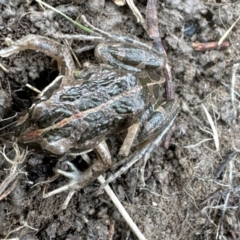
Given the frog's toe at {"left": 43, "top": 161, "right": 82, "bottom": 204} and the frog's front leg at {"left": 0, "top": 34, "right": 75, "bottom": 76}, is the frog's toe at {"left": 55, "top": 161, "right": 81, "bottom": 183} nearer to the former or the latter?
the frog's toe at {"left": 43, "top": 161, "right": 82, "bottom": 204}

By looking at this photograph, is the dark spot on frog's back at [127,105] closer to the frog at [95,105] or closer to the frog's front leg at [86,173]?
Answer: the frog at [95,105]

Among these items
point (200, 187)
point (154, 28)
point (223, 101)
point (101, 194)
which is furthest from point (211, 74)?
point (101, 194)

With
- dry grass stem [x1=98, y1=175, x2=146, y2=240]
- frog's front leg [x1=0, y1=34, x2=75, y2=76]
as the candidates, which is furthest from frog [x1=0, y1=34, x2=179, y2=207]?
dry grass stem [x1=98, y1=175, x2=146, y2=240]

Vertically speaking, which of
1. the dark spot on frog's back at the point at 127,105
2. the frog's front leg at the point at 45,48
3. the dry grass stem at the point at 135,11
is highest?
the frog's front leg at the point at 45,48

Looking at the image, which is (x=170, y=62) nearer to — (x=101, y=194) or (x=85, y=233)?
(x=101, y=194)

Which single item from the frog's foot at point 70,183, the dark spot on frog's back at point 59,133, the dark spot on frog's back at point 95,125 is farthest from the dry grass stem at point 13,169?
the dark spot on frog's back at point 95,125

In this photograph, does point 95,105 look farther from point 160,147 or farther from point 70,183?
point 160,147

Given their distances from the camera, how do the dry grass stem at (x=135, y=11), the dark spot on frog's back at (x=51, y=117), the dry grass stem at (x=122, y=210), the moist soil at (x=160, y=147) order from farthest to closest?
the dry grass stem at (x=135, y=11)
the dry grass stem at (x=122, y=210)
the moist soil at (x=160, y=147)
the dark spot on frog's back at (x=51, y=117)
